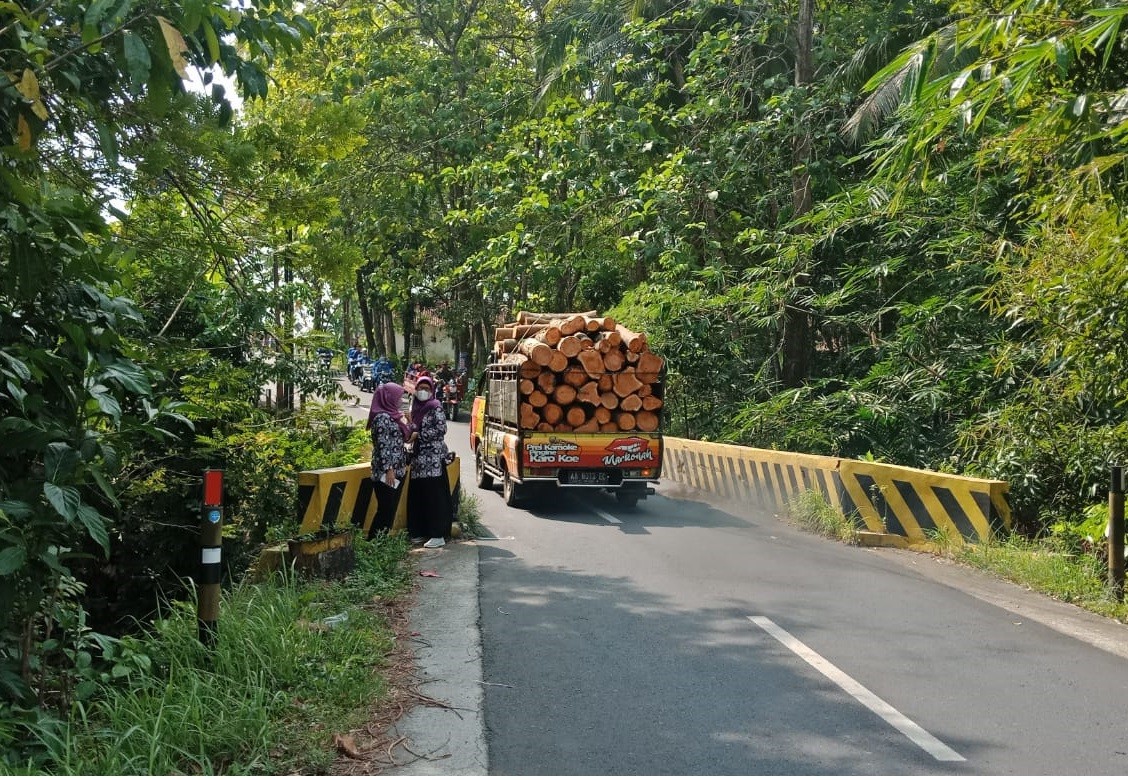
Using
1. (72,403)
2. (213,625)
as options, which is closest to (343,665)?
(213,625)

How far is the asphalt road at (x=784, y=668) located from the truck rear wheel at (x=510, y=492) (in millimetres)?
3107

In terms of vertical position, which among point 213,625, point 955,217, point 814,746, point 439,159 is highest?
point 439,159

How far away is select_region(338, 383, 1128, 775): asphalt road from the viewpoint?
4875mm

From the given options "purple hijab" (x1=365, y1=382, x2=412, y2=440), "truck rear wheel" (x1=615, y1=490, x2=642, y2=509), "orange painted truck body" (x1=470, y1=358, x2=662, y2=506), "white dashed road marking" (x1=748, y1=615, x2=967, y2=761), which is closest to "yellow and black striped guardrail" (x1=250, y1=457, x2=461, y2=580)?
"purple hijab" (x1=365, y1=382, x2=412, y2=440)

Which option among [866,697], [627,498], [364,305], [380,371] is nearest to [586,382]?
[627,498]

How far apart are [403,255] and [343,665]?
78.5 feet

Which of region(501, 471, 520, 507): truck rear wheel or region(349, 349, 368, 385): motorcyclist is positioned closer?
region(501, 471, 520, 507): truck rear wheel

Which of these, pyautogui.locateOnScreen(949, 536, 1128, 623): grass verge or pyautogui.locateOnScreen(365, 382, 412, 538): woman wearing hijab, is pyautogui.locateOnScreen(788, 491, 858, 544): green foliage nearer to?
pyautogui.locateOnScreen(949, 536, 1128, 623): grass verge

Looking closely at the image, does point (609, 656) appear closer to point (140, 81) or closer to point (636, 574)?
point (636, 574)

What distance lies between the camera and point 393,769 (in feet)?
15.3

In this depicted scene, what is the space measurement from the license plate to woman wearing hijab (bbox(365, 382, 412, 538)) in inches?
135

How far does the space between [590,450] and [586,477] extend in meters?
0.37

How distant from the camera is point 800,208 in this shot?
1777 centimetres

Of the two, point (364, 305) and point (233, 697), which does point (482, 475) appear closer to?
point (233, 697)
